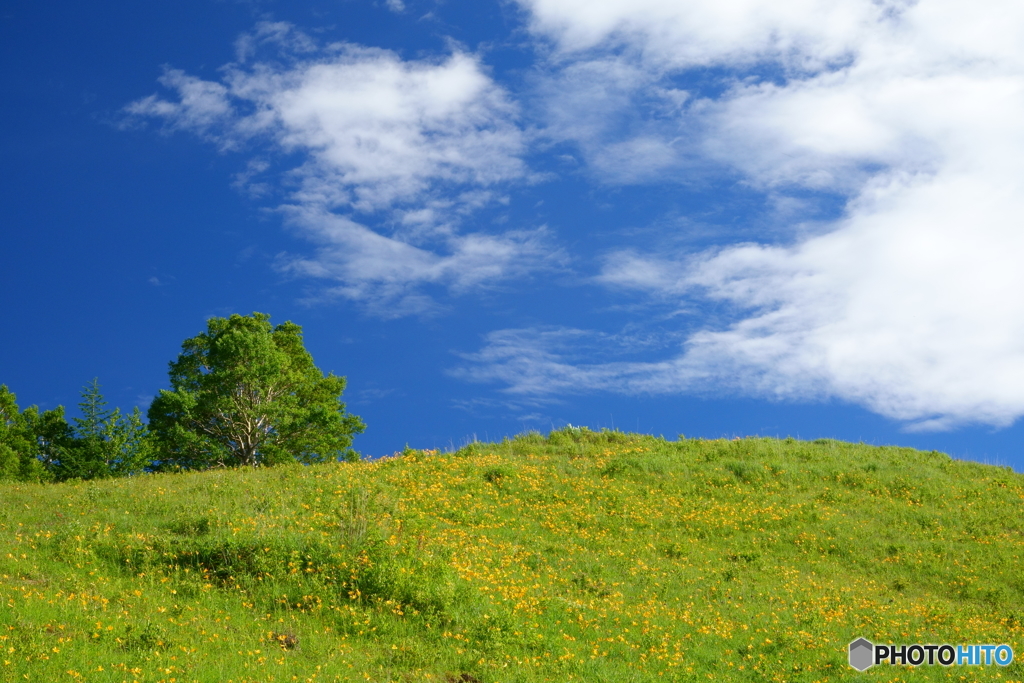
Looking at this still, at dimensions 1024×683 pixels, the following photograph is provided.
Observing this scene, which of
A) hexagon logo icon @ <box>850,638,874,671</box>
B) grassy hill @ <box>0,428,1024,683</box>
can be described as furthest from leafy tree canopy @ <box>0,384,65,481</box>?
hexagon logo icon @ <box>850,638,874,671</box>

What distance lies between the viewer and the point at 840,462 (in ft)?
116

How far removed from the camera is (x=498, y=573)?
720 inches

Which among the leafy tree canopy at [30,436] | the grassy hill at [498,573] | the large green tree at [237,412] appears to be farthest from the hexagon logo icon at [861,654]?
the leafy tree canopy at [30,436]

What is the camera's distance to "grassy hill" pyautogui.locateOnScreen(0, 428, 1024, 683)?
1304cm

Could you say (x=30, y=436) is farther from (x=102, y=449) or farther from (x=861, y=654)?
(x=861, y=654)

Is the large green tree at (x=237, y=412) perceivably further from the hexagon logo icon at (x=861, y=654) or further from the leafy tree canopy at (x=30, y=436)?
the hexagon logo icon at (x=861, y=654)

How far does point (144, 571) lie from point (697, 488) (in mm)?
20552

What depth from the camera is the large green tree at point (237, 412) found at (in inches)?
1673

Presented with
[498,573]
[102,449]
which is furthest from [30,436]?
[498,573]

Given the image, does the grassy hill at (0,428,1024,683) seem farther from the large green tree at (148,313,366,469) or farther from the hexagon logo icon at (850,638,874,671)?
the large green tree at (148,313,366,469)

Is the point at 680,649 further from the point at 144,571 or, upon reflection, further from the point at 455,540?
the point at 144,571

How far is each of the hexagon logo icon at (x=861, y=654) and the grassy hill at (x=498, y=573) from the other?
311mm

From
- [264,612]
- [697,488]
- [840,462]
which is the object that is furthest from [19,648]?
[840,462]

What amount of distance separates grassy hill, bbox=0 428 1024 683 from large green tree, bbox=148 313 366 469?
617 inches
